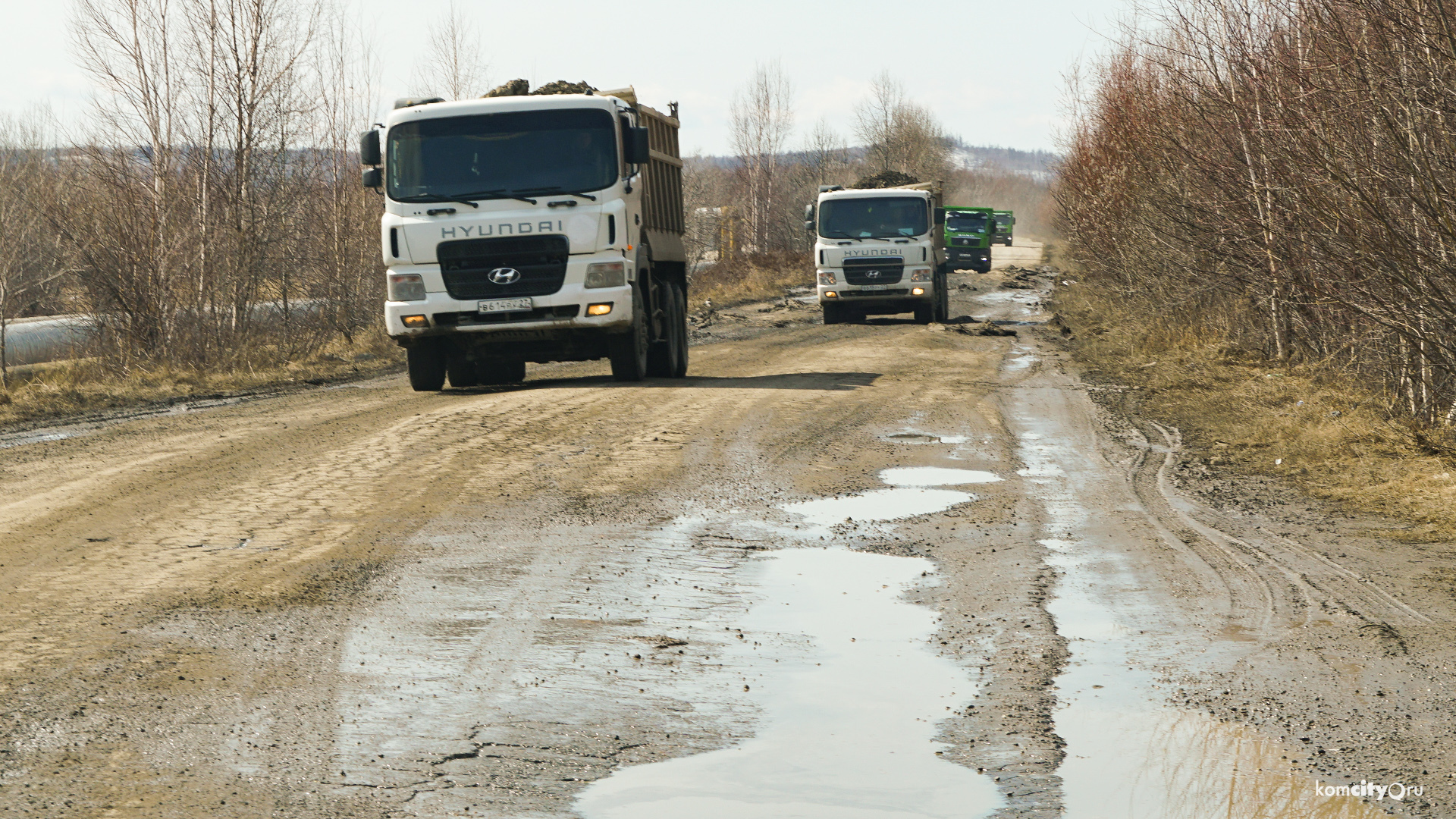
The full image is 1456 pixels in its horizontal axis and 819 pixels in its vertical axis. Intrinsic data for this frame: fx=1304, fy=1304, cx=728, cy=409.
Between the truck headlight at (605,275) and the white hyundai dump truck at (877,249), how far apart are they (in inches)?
482

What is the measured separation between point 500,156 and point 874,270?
1280 centimetres

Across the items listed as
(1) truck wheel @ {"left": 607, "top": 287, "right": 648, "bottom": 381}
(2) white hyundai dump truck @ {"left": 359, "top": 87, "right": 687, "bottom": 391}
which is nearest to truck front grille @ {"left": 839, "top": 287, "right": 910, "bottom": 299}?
(1) truck wheel @ {"left": 607, "top": 287, "right": 648, "bottom": 381}

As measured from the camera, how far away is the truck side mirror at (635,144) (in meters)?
12.6

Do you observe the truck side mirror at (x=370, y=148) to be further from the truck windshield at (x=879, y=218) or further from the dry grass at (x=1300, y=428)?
the truck windshield at (x=879, y=218)

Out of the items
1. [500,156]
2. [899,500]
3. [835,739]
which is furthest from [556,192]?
[835,739]

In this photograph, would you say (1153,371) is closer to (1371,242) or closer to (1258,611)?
(1371,242)

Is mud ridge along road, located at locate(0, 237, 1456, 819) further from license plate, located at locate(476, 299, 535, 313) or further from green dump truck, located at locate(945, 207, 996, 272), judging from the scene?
green dump truck, located at locate(945, 207, 996, 272)

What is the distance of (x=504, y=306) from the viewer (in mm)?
12570

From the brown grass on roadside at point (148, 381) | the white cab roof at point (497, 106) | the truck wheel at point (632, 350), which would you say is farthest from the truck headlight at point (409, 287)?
the brown grass on roadside at point (148, 381)

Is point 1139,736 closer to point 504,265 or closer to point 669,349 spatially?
point 504,265

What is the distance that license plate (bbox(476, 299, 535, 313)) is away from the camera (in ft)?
41.2

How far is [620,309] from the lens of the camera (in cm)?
1266

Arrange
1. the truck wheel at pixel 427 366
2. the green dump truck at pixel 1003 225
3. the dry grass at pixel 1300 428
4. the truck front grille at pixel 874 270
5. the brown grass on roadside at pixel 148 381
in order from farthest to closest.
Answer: the green dump truck at pixel 1003 225
the truck front grille at pixel 874 270
the brown grass on roadside at pixel 148 381
the truck wheel at pixel 427 366
the dry grass at pixel 1300 428

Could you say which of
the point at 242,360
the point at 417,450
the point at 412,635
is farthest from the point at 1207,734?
the point at 242,360
